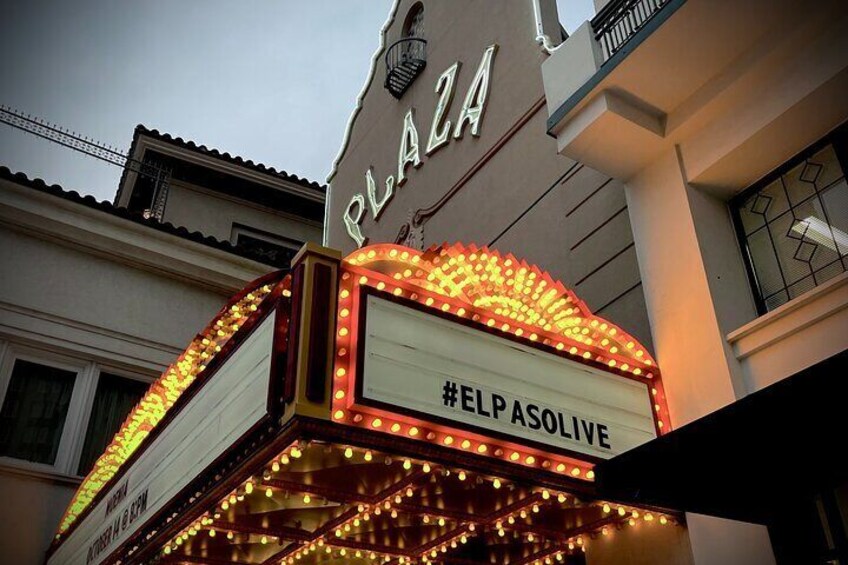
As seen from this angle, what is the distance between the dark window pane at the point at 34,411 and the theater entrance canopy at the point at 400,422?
Answer: 524 centimetres

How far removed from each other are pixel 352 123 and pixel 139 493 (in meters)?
9.68

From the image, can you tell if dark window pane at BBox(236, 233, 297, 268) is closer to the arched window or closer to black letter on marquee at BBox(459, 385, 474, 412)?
the arched window

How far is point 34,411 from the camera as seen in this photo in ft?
41.9

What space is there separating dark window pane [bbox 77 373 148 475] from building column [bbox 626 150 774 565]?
9061 mm

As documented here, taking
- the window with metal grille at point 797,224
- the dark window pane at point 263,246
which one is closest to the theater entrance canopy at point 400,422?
the window with metal grille at point 797,224

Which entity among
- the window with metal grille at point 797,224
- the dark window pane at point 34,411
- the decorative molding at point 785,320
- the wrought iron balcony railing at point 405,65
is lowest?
the decorative molding at point 785,320

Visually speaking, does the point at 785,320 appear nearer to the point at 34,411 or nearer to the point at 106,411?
the point at 106,411

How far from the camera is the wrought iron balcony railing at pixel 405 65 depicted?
46.1 ft

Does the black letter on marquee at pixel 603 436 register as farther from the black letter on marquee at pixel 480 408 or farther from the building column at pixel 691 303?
the black letter on marquee at pixel 480 408

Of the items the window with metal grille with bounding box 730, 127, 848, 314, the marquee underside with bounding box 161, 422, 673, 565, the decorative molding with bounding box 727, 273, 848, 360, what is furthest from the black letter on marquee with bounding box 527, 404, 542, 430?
the window with metal grille with bounding box 730, 127, 848, 314

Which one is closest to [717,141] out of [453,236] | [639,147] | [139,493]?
[639,147]

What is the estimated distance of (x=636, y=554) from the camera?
23.0 feet

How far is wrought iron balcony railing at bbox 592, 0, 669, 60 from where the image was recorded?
7.95 meters

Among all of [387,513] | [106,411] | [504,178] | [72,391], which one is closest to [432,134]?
[504,178]
